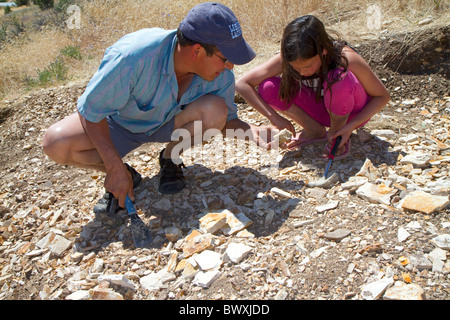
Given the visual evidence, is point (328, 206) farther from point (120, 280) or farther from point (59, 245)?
point (59, 245)

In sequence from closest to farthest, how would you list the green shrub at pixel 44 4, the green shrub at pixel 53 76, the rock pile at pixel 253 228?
the rock pile at pixel 253 228 → the green shrub at pixel 53 76 → the green shrub at pixel 44 4

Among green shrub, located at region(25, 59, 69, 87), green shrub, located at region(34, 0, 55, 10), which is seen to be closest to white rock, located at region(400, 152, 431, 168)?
green shrub, located at region(25, 59, 69, 87)

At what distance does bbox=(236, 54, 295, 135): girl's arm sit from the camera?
8.24 ft

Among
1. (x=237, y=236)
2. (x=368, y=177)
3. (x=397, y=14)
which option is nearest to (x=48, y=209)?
(x=237, y=236)

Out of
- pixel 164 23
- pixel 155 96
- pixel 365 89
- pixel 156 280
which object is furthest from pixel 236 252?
pixel 164 23

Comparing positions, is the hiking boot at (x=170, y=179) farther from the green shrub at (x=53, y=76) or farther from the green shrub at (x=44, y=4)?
the green shrub at (x=44, y=4)

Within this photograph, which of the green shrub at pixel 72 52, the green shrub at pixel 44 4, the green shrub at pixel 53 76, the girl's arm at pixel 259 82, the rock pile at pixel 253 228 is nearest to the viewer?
the rock pile at pixel 253 228

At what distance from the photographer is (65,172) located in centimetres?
293

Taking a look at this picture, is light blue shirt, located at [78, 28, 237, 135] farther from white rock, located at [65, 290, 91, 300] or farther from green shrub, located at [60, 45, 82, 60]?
green shrub, located at [60, 45, 82, 60]

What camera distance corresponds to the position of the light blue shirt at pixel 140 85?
1.92 meters

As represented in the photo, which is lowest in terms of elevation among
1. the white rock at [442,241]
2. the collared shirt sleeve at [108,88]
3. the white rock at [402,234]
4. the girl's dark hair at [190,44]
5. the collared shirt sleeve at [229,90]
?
the white rock at [402,234]

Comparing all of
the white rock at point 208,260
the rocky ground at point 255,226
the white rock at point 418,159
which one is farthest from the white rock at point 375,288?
the white rock at point 418,159

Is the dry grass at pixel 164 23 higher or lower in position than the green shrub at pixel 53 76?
higher

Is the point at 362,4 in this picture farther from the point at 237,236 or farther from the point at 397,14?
the point at 237,236
